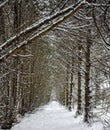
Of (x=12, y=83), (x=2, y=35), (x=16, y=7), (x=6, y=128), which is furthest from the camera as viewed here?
(x=12, y=83)

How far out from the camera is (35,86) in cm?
3023

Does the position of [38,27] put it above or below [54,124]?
above

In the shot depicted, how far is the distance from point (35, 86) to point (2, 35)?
17493mm

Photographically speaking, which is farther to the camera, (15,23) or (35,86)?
(35,86)

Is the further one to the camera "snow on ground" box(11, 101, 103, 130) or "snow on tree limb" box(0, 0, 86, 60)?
"snow on ground" box(11, 101, 103, 130)

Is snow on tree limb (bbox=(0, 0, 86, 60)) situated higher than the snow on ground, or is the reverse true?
snow on tree limb (bbox=(0, 0, 86, 60))

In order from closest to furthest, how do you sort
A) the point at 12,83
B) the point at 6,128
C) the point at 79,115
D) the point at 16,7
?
the point at 16,7
the point at 6,128
the point at 12,83
the point at 79,115

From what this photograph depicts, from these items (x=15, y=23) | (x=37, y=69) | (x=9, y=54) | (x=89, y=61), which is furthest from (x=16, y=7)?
(x=37, y=69)

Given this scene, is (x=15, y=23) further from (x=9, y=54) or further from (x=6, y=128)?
(x=9, y=54)

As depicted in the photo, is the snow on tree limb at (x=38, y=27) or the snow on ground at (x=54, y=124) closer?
the snow on tree limb at (x=38, y=27)


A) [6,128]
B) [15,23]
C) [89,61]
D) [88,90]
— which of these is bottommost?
[6,128]

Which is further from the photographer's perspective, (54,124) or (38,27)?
(54,124)

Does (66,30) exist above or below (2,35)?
below

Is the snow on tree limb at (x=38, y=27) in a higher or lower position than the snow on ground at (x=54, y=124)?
higher
